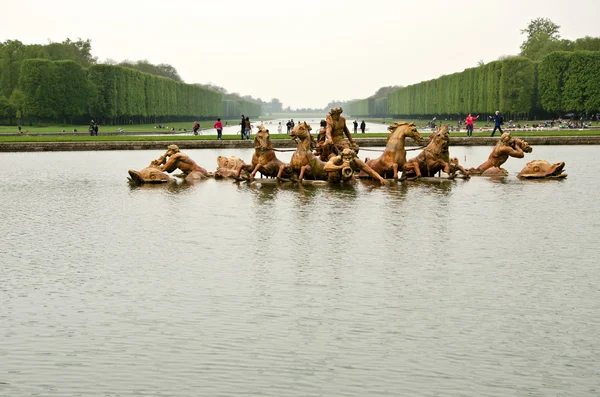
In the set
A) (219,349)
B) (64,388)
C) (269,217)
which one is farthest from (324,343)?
(269,217)

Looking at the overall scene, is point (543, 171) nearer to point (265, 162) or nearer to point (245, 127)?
point (265, 162)

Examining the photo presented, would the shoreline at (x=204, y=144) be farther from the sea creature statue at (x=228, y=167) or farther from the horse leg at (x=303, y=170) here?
the horse leg at (x=303, y=170)

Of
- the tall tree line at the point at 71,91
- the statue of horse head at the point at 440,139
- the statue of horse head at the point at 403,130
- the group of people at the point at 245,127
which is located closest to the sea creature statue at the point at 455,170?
the statue of horse head at the point at 440,139

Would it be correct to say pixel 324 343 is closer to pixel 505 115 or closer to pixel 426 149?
pixel 426 149

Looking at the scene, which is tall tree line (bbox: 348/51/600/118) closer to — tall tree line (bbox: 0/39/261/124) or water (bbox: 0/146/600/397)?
tall tree line (bbox: 0/39/261/124)

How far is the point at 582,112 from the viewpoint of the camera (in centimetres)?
6888

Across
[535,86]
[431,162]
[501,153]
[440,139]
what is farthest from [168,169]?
[535,86]

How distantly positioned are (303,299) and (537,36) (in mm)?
101275

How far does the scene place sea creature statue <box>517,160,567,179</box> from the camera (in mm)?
20859

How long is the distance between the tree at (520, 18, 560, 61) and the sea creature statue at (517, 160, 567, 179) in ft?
255

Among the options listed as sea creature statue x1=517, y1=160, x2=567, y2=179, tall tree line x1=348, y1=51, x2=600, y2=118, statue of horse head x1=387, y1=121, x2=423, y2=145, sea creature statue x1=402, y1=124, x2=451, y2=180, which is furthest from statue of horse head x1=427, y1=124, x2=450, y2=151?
tall tree line x1=348, y1=51, x2=600, y2=118

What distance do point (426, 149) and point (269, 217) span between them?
7.96m

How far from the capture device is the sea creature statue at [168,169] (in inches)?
822

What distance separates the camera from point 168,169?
71.3 ft
